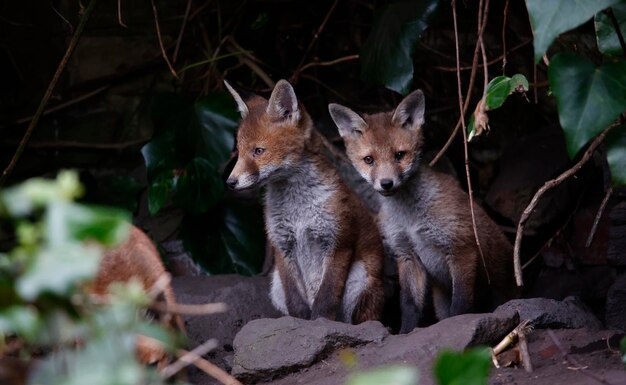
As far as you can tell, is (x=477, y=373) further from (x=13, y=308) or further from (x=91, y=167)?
(x=91, y=167)

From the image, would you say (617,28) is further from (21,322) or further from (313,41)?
(313,41)

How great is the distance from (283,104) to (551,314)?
2368 millimetres

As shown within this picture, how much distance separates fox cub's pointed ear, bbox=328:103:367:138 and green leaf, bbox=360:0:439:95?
0.28 m

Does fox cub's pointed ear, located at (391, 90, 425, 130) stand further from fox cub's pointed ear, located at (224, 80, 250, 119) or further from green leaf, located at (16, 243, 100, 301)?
green leaf, located at (16, 243, 100, 301)

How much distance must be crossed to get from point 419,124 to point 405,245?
2.88 feet

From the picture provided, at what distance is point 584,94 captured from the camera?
136 inches

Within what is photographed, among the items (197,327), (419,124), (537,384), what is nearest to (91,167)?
(197,327)

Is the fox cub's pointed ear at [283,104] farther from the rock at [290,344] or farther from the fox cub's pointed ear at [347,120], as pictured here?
the rock at [290,344]

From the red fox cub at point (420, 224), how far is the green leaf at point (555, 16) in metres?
2.62

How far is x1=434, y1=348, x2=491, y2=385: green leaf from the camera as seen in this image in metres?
2.01

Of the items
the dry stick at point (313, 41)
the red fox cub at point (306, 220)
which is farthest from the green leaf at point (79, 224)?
the dry stick at point (313, 41)

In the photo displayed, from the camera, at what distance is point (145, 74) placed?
7758mm

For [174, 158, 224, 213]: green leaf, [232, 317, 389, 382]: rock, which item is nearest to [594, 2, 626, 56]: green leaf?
[232, 317, 389, 382]: rock

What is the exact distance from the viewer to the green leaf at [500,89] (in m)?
4.25
